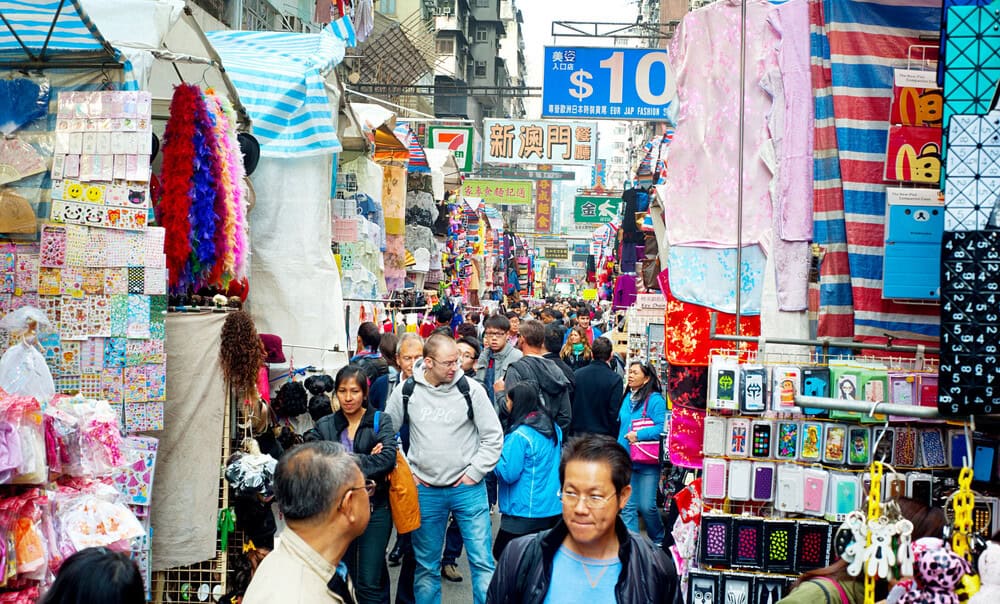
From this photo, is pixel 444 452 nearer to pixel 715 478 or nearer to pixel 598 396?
pixel 715 478

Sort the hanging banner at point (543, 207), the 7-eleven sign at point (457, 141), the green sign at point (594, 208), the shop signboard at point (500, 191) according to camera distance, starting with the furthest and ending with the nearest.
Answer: the hanging banner at point (543, 207) < the shop signboard at point (500, 191) < the green sign at point (594, 208) < the 7-eleven sign at point (457, 141)

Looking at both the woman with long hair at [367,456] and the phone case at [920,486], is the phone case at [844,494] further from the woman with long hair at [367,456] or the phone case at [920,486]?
the woman with long hair at [367,456]

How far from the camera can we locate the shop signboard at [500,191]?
2580 cm

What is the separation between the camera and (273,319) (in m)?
7.93

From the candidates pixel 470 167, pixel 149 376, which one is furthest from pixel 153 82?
pixel 470 167

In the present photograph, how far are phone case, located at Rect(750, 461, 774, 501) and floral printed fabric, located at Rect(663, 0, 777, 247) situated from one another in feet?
4.11

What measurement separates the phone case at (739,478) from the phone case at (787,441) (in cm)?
14

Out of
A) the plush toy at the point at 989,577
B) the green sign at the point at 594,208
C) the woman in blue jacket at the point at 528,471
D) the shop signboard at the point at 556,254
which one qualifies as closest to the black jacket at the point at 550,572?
the plush toy at the point at 989,577

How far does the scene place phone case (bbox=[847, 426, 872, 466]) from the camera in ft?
13.5

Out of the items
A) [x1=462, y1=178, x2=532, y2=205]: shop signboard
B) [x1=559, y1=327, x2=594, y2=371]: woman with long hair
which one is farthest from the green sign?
[x1=559, y1=327, x2=594, y2=371]: woman with long hair

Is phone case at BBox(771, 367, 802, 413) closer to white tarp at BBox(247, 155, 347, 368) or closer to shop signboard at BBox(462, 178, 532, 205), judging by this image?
white tarp at BBox(247, 155, 347, 368)

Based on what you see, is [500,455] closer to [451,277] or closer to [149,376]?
[149,376]

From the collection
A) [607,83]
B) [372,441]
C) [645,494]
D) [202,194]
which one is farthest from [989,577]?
[607,83]

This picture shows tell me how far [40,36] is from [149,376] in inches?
72.4
